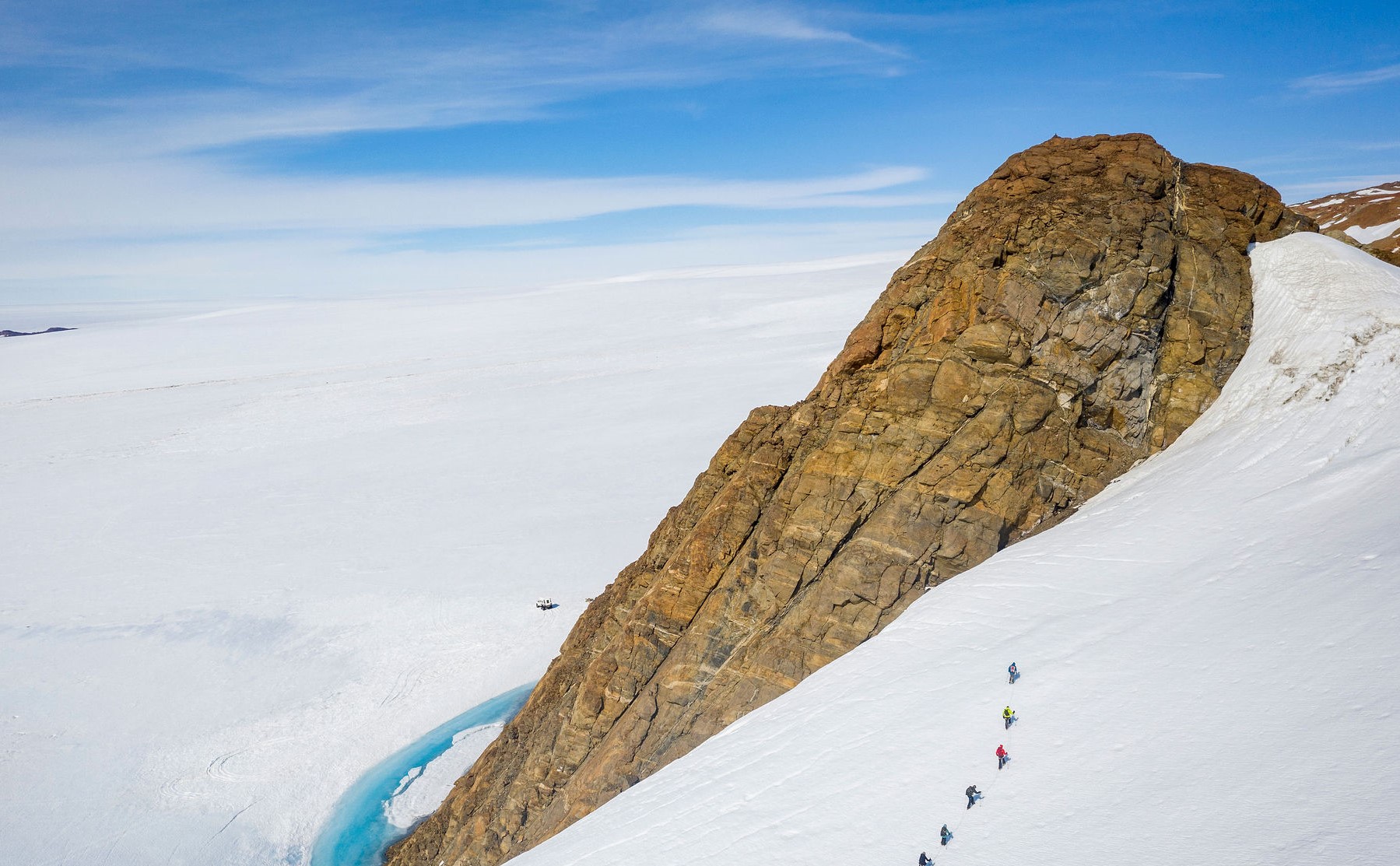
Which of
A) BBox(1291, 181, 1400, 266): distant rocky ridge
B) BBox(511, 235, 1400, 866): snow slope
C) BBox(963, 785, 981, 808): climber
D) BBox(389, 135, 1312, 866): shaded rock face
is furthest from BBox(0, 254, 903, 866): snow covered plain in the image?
BBox(1291, 181, 1400, 266): distant rocky ridge

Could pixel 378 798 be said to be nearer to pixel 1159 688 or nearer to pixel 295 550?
pixel 295 550

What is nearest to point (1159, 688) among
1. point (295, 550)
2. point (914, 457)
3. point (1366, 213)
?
point (914, 457)

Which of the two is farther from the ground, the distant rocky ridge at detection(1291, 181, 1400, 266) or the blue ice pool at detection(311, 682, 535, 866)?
the distant rocky ridge at detection(1291, 181, 1400, 266)

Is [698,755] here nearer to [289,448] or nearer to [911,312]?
[911,312]

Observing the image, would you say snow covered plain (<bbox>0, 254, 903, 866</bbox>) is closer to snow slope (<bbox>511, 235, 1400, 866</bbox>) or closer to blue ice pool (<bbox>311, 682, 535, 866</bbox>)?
blue ice pool (<bbox>311, 682, 535, 866</bbox>)

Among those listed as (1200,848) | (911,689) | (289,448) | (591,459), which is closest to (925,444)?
(911,689)

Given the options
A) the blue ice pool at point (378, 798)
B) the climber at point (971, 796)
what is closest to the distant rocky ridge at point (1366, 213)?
the climber at point (971, 796)

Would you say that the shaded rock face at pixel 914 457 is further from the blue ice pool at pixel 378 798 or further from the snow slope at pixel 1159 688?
the blue ice pool at pixel 378 798
